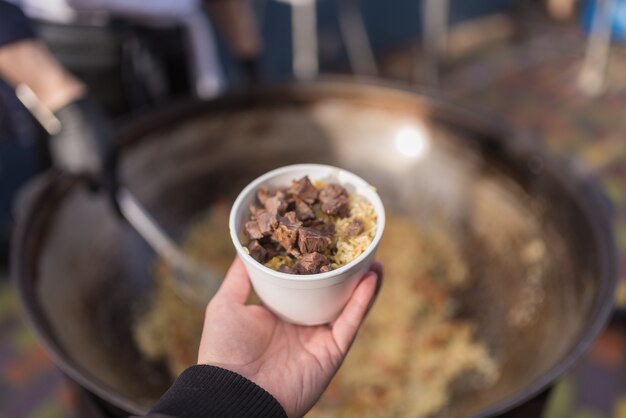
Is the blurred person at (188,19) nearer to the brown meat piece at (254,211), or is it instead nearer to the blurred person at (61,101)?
the blurred person at (61,101)

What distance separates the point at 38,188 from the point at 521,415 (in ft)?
4.13

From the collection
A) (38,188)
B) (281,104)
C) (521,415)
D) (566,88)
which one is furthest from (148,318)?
(566,88)

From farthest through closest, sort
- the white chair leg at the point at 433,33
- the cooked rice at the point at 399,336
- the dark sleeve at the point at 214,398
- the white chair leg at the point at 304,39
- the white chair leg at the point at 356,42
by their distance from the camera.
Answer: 1. the white chair leg at the point at 433,33
2. the white chair leg at the point at 356,42
3. the white chair leg at the point at 304,39
4. the cooked rice at the point at 399,336
5. the dark sleeve at the point at 214,398

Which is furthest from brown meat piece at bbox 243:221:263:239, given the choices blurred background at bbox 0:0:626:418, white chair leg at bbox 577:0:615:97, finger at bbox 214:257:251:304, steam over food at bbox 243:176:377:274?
white chair leg at bbox 577:0:615:97

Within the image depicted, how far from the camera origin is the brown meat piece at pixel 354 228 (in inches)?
37.7

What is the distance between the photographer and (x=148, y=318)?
1.62 m

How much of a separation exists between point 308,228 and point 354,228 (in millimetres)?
78

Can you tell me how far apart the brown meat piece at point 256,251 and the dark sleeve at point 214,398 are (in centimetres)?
18

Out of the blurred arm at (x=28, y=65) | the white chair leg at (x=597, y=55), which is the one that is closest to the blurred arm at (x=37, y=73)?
the blurred arm at (x=28, y=65)

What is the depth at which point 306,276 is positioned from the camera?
2.93 ft

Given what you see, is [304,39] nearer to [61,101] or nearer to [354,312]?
[61,101]

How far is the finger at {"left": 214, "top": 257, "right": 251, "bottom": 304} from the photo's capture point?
3.45 ft

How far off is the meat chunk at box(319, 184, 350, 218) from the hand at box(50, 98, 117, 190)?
800mm

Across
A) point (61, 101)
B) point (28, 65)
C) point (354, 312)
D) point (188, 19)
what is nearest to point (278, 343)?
point (354, 312)
